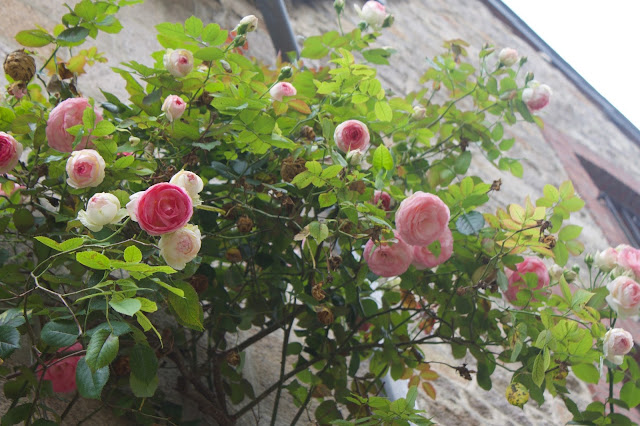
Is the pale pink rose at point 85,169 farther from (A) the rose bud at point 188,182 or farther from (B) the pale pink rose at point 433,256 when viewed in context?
(B) the pale pink rose at point 433,256

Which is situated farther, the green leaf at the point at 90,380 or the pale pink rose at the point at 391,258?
the pale pink rose at the point at 391,258

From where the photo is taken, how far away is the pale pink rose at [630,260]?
1.25 m

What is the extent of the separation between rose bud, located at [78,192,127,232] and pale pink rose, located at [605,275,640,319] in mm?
914

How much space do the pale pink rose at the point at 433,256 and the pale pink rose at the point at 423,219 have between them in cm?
8

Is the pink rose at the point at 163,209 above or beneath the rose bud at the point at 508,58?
beneath

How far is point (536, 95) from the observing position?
1.47 meters

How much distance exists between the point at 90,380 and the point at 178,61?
1.85 feet

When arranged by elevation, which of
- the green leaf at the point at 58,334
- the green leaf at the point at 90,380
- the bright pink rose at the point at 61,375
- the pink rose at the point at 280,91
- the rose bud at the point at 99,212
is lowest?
the bright pink rose at the point at 61,375

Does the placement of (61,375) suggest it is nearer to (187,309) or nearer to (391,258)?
(187,309)

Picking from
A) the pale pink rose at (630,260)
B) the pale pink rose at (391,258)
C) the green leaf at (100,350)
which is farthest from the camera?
the pale pink rose at (630,260)

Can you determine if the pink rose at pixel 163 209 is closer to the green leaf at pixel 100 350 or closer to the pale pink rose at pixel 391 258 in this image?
the green leaf at pixel 100 350

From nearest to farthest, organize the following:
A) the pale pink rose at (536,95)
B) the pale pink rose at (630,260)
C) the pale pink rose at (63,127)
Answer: the pale pink rose at (63,127) → the pale pink rose at (630,260) → the pale pink rose at (536,95)

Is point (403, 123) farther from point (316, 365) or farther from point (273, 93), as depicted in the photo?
point (316, 365)

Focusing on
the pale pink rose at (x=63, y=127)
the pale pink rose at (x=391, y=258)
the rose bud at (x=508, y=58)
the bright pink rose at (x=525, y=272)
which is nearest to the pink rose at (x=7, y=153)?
the pale pink rose at (x=63, y=127)
